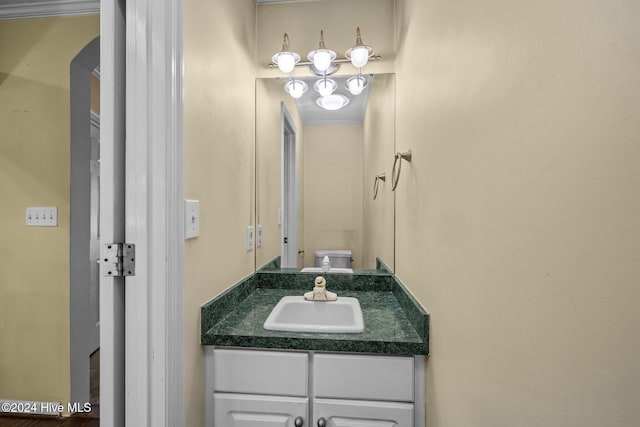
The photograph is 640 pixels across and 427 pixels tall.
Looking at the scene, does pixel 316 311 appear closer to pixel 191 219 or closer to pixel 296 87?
pixel 191 219

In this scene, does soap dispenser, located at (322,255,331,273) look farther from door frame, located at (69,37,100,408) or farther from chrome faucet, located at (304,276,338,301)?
door frame, located at (69,37,100,408)

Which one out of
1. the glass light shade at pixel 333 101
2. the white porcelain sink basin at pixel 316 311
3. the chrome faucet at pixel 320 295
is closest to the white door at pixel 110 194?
the white porcelain sink basin at pixel 316 311

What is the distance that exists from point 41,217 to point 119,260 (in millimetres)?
1524

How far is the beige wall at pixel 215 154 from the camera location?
974mm

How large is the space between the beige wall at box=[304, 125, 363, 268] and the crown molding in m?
1.59

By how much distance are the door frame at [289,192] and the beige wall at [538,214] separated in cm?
104

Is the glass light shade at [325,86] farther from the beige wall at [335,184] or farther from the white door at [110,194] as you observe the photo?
the white door at [110,194]

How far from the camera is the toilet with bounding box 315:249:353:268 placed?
1.73 m

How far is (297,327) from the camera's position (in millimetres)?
1085

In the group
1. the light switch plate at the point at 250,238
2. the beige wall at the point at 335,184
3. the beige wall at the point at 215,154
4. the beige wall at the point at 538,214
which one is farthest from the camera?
the beige wall at the point at 335,184

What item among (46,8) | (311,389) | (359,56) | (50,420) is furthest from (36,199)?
(359,56)

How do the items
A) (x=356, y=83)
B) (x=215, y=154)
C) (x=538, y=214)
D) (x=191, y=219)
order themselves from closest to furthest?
(x=538, y=214) → (x=191, y=219) → (x=215, y=154) → (x=356, y=83)

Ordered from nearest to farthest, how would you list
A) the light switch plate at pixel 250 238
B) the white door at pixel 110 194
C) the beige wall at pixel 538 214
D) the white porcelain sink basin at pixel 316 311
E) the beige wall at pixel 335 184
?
the beige wall at pixel 538 214, the white door at pixel 110 194, the white porcelain sink basin at pixel 316 311, the light switch plate at pixel 250 238, the beige wall at pixel 335 184

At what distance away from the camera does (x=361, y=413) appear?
1011mm
